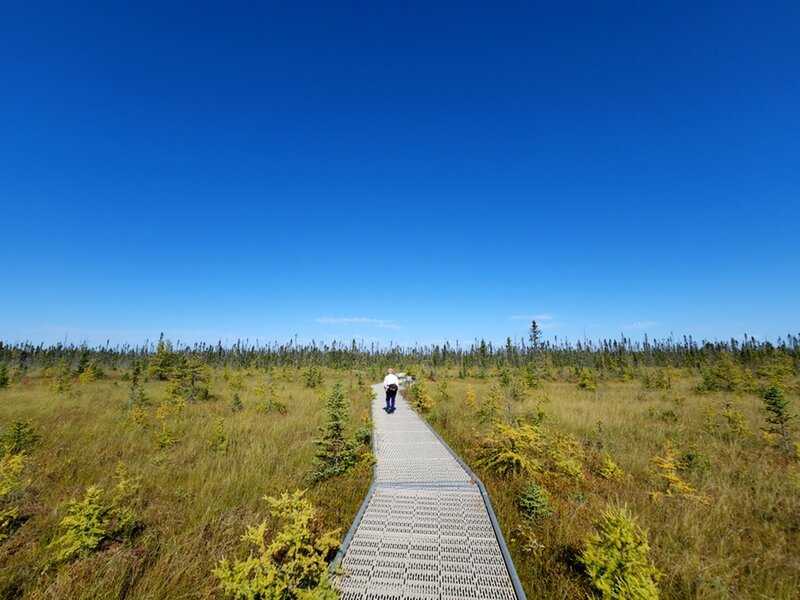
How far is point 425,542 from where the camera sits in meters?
4.28

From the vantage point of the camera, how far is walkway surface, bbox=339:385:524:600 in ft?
11.3

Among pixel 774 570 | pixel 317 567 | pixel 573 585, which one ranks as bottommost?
pixel 774 570

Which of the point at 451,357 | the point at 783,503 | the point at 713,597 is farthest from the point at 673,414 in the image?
the point at 451,357

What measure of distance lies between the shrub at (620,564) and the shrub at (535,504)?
5.43 ft

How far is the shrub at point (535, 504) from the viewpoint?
16.3 feet

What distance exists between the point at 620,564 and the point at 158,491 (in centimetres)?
706

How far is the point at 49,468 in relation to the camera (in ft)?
21.3

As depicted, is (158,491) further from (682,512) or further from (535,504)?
(682,512)

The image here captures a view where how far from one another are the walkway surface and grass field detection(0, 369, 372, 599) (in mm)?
559

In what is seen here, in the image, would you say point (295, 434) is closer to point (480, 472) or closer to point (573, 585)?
point (480, 472)

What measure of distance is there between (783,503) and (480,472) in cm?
557

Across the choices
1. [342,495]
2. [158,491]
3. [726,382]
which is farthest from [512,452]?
[726,382]

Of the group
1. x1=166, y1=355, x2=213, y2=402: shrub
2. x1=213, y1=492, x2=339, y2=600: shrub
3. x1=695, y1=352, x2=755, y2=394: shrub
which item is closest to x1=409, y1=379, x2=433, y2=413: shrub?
x1=166, y1=355, x2=213, y2=402: shrub

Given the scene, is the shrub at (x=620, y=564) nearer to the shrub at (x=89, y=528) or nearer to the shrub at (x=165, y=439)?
the shrub at (x=89, y=528)
